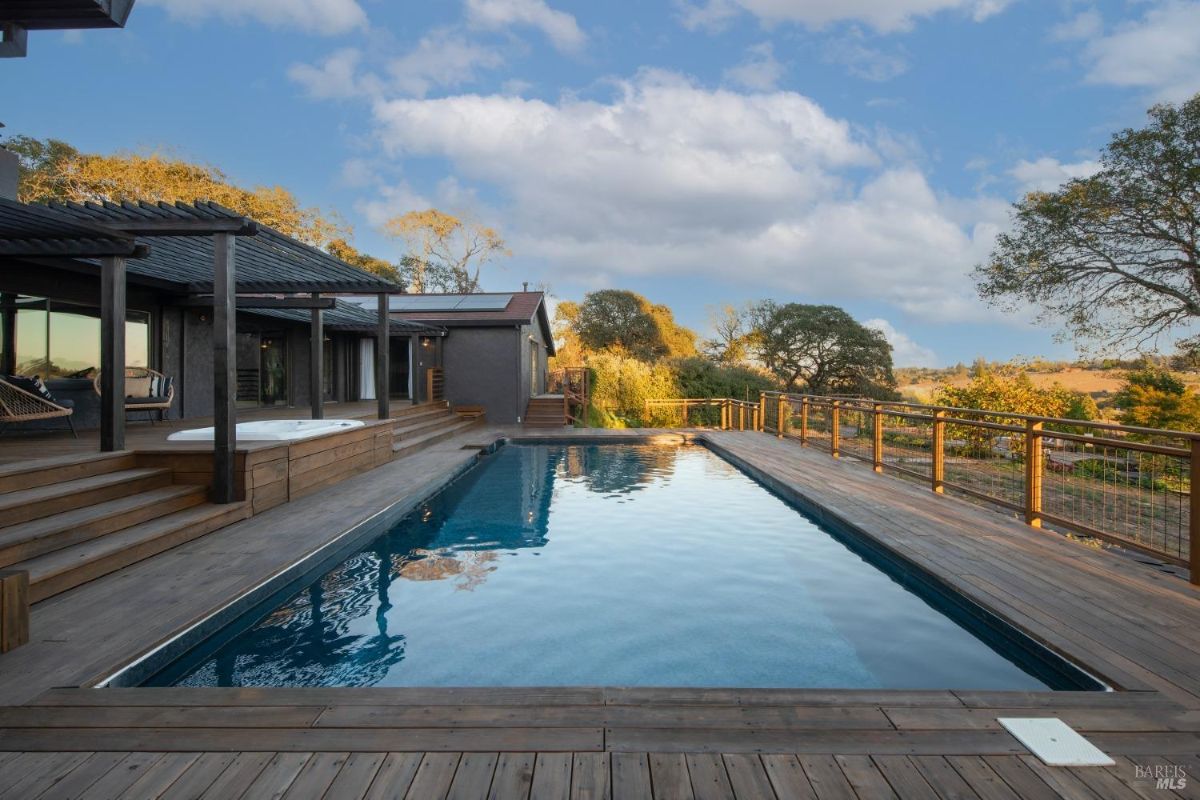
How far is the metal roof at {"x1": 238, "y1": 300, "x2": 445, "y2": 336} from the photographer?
441 inches

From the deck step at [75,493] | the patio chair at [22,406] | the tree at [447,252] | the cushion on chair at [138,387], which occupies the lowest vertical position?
the deck step at [75,493]

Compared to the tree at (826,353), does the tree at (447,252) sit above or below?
above

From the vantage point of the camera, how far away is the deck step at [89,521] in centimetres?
346

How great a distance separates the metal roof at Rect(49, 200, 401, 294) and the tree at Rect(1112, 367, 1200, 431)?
49.8ft

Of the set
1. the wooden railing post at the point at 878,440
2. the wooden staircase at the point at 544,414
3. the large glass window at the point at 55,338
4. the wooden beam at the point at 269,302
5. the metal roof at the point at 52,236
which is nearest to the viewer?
the metal roof at the point at 52,236

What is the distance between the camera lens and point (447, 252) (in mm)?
27750

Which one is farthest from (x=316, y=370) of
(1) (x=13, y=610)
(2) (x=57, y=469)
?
(1) (x=13, y=610)

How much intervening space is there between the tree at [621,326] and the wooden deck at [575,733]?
27.6 meters

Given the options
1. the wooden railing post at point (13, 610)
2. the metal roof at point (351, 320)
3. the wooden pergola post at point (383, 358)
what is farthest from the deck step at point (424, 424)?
the wooden railing post at point (13, 610)

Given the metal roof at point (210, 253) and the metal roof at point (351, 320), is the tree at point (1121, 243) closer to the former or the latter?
the metal roof at point (351, 320)

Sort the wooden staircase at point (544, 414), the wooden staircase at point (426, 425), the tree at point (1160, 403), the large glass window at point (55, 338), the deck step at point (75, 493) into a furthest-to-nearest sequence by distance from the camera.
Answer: the wooden staircase at point (544, 414), the tree at point (1160, 403), the wooden staircase at point (426, 425), the large glass window at point (55, 338), the deck step at point (75, 493)

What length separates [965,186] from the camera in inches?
787

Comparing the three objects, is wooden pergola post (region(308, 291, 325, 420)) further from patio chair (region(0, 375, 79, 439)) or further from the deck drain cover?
the deck drain cover

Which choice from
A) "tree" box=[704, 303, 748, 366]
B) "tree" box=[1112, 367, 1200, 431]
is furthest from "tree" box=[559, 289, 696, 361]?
"tree" box=[1112, 367, 1200, 431]
